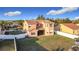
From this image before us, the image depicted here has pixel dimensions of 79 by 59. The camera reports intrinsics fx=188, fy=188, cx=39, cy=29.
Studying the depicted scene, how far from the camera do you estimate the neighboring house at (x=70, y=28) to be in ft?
5.13

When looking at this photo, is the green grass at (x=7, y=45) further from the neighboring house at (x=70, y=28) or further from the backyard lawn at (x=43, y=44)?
the neighboring house at (x=70, y=28)

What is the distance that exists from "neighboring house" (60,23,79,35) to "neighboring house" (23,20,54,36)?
93mm

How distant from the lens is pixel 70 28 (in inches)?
61.9

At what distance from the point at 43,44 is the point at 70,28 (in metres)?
0.26

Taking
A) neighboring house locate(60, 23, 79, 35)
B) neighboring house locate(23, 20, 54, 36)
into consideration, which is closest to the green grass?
neighboring house locate(23, 20, 54, 36)

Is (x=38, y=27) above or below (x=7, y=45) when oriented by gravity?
above

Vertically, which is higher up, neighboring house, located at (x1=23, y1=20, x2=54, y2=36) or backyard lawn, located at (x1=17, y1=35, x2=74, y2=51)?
neighboring house, located at (x1=23, y1=20, x2=54, y2=36)

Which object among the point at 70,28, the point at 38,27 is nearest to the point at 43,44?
the point at 38,27

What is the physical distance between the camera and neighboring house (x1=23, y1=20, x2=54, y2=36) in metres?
1.57

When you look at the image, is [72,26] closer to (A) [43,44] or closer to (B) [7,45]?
(A) [43,44]

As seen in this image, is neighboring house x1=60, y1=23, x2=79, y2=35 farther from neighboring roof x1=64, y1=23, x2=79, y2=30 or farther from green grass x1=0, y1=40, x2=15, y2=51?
green grass x1=0, y1=40, x2=15, y2=51

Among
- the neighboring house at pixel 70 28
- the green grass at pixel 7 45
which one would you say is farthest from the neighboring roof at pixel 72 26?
the green grass at pixel 7 45

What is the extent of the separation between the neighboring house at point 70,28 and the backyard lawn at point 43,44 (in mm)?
68
